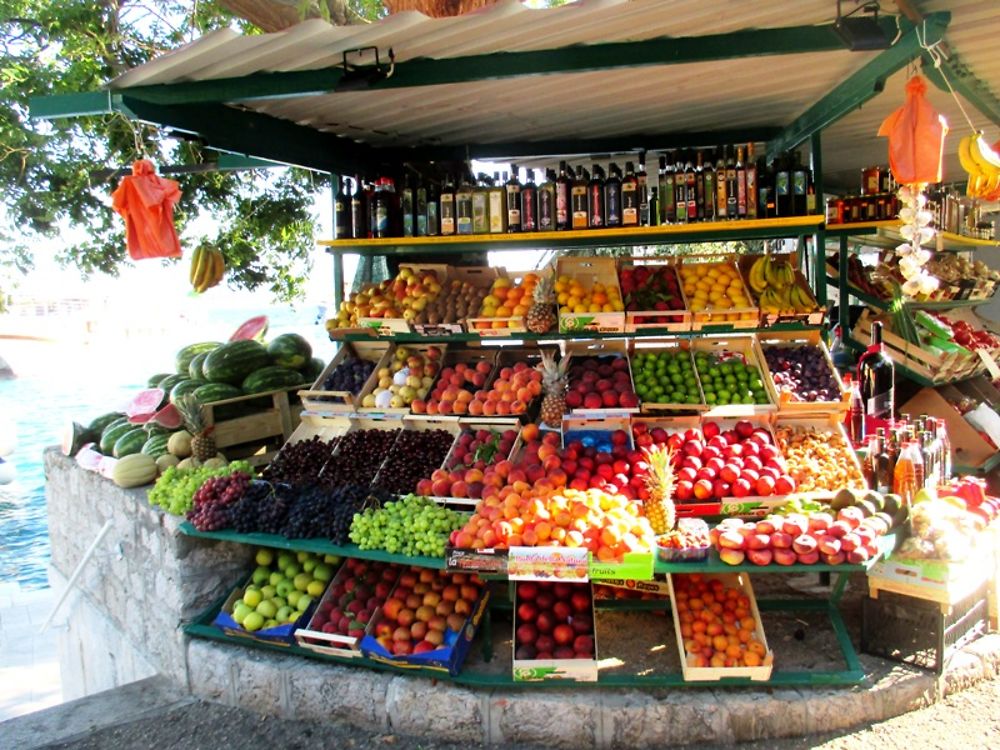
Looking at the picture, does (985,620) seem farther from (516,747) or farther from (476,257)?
(476,257)

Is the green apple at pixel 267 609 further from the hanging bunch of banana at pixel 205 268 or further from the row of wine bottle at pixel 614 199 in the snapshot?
the hanging bunch of banana at pixel 205 268

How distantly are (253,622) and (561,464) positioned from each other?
75.7 inches

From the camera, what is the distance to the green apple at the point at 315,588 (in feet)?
14.1

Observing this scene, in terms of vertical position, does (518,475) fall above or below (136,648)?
above

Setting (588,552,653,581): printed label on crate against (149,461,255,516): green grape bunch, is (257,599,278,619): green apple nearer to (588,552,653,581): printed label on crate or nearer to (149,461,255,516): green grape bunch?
(149,461,255,516): green grape bunch

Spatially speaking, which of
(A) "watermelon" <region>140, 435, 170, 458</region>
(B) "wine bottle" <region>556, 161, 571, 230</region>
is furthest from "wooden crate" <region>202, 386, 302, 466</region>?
(B) "wine bottle" <region>556, 161, 571, 230</region>

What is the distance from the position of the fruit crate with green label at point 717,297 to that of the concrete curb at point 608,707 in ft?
6.67

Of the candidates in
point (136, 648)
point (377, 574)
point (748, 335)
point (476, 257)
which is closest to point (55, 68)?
point (476, 257)

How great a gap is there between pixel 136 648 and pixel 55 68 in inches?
228

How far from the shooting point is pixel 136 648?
4.99 m

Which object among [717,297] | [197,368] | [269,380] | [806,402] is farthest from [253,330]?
[806,402]

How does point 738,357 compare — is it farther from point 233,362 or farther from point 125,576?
point 125,576

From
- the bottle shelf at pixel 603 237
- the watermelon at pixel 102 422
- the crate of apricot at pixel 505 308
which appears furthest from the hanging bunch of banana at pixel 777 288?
the watermelon at pixel 102 422

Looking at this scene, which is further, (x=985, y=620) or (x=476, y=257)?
(x=476, y=257)
